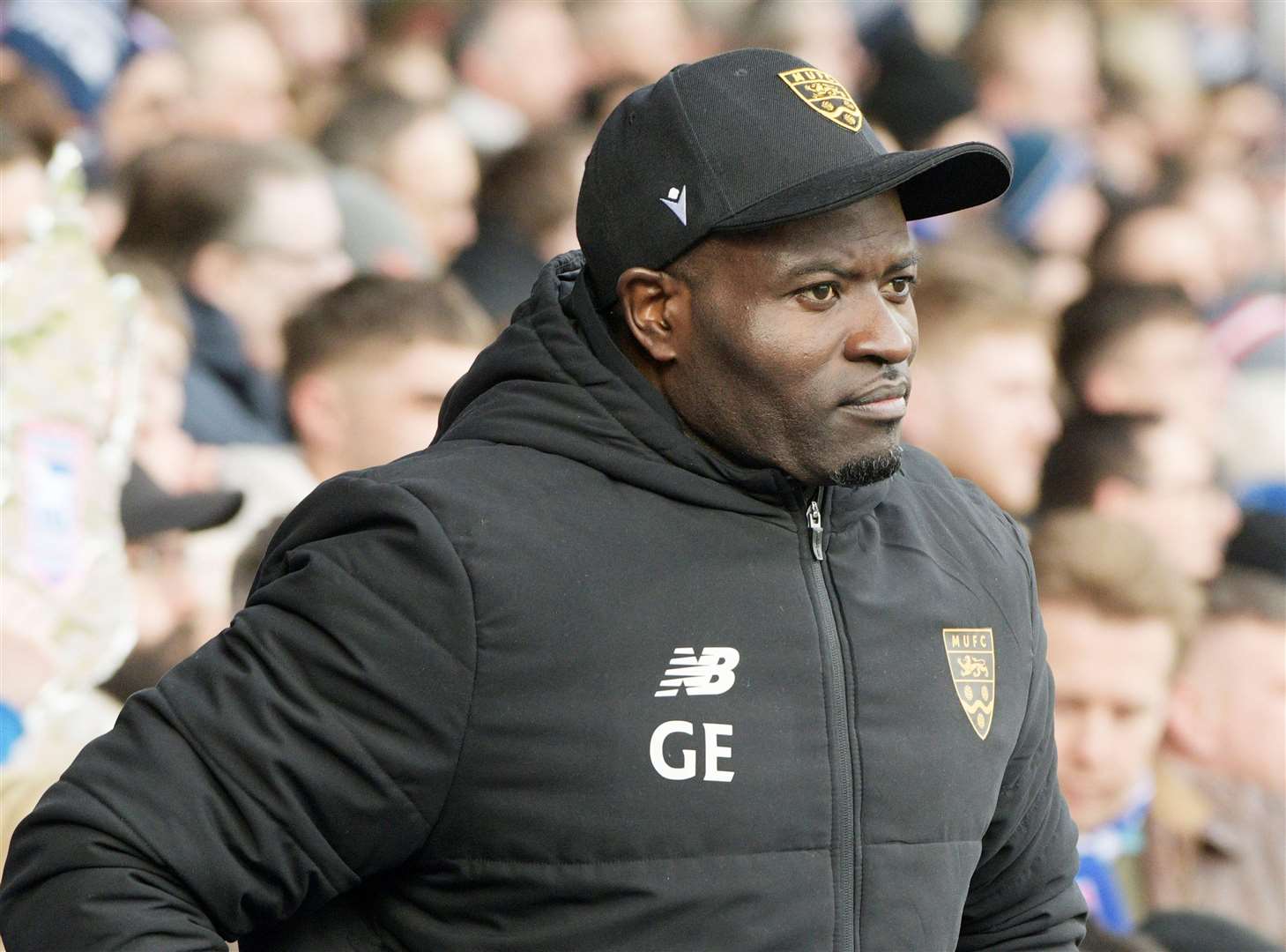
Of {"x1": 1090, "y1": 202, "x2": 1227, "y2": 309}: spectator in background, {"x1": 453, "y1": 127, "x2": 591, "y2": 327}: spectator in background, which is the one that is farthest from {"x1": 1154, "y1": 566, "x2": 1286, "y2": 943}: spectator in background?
{"x1": 453, "y1": 127, "x2": 591, "y2": 327}: spectator in background

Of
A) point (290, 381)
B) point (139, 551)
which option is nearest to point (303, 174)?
point (290, 381)

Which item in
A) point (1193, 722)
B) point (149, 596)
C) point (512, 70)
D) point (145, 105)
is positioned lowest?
point (1193, 722)

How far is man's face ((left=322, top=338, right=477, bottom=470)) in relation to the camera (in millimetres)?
3496

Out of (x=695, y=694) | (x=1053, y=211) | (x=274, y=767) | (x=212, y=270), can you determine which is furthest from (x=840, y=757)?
(x=1053, y=211)

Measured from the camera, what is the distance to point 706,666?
1.56m

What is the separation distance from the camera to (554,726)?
1.51 meters

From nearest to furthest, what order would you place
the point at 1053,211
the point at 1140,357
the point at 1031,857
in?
1. the point at 1031,857
2. the point at 1140,357
3. the point at 1053,211

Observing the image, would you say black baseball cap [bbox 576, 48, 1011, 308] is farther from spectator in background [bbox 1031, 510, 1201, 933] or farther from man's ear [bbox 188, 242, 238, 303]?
spectator in background [bbox 1031, 510, 1201, 933]

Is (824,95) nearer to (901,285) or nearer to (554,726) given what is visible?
(901,285)

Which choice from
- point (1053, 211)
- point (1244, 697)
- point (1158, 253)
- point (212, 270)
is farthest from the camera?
point (1158, 253)

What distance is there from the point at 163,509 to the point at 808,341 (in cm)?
175

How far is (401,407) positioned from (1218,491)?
248cm

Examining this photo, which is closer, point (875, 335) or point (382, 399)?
point (875, 335)

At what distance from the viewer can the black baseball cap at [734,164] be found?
5.18 feet
